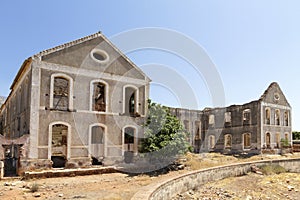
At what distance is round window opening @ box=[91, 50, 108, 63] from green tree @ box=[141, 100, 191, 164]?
204 inches

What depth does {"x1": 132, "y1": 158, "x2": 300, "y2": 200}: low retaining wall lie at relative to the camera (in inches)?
326

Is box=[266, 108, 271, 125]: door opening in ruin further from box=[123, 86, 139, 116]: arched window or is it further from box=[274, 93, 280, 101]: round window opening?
box=[123, 86, 139, 116]: arched window

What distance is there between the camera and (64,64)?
16.7 metres

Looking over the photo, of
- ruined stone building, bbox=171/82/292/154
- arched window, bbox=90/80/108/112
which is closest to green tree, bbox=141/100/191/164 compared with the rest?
arched window, bbox=90/80/108/112

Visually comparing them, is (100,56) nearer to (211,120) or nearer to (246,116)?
(246,116)

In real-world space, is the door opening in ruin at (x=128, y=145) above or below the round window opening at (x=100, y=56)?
below

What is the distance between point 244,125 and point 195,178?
18.6m

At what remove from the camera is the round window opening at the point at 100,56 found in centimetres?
1806

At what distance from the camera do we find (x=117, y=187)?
1199 centimetres

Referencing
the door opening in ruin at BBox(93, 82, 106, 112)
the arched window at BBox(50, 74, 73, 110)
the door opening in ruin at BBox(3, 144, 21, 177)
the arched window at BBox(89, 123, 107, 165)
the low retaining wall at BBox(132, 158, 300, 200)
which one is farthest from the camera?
the door opening in ruin at BBox(93, 82, 106, 112)

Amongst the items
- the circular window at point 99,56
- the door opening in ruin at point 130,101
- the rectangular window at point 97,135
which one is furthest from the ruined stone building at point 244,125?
the circular window at point 99,56

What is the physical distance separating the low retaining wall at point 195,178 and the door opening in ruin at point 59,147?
8227 millimetres

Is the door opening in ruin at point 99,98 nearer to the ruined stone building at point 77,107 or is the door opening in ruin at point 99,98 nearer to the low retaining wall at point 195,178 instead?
the ruined stone building at point 77,107

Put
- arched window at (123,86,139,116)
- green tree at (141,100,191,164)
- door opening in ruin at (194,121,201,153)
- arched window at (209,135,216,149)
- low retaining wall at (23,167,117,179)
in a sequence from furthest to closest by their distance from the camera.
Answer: door opening in ruin at (194,121,201,153) → arched window at (209,135,216,149) → arched window at (123,86,139,116) → green tree at (141,100,191,164) → low retaining wall at (23,167,117,179)
